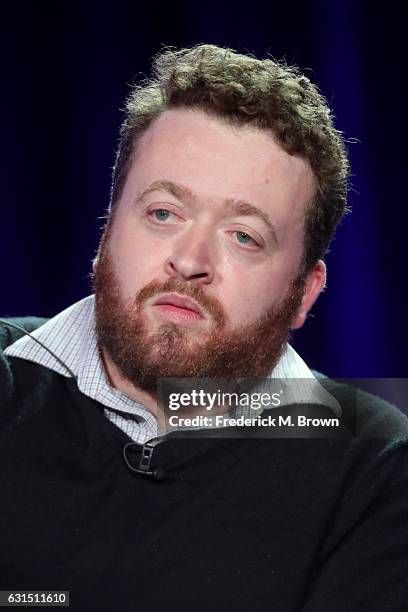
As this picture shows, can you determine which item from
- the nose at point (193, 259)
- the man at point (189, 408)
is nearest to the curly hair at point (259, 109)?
the man at point (189, 408)

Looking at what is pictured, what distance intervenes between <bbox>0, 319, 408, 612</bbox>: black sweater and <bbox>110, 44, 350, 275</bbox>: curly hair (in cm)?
46

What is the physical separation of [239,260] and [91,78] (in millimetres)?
1276

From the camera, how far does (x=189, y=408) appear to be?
1.62m

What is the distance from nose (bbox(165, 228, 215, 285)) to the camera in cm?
150

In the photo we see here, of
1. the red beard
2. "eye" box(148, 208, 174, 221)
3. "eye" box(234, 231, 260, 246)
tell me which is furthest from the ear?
"eye" box(148, 208, 174, 221)

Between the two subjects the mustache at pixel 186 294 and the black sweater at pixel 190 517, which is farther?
the mustache at pixel 186 294

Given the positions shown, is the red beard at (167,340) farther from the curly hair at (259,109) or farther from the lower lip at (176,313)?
the curly hair at (259,109)

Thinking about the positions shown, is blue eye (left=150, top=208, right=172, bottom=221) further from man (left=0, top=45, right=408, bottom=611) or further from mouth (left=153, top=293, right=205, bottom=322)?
mouth (left=153, top=293, right=205, bottom=322)

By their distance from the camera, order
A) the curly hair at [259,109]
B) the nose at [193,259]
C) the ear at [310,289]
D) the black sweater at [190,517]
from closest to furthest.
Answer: the black sweater at [190,517]
the nose at [193,259]
the curly hair at [259,109]
the ear at [310,289]

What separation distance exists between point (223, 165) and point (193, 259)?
7.8 inches

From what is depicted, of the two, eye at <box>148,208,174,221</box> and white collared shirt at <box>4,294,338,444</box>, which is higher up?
eye at <box>148,208,174,221</box>

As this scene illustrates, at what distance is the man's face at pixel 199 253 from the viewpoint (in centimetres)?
153

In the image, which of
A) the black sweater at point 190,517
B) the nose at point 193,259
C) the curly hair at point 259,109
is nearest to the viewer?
the black sweater at point 190,517

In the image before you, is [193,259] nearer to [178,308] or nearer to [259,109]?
[178,308]
